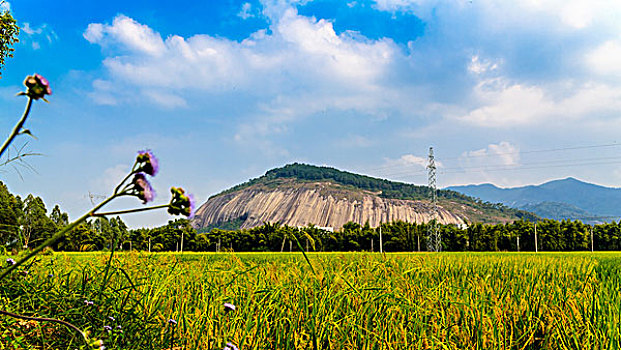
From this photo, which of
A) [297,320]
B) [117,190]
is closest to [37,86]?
[117,190]

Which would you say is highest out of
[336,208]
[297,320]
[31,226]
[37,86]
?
[336,208]

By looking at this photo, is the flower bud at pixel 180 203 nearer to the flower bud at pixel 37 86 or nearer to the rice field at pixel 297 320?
the flower bud at pixel 37 86

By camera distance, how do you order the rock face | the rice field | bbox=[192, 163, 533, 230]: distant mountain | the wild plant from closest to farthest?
the wild plant → the rice field → bbox=[192, 163, 533, 230]: distant mountain → the rock face

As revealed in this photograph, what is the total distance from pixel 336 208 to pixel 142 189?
6520 inches

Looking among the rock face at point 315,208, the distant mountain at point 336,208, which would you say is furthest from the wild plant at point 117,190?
the distant mountain at point 336,208

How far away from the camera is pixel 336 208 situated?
543 feet

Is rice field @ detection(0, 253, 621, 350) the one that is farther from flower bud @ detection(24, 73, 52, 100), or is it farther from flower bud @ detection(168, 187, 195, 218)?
flower bud @ detection(24, 73, 52, 100)

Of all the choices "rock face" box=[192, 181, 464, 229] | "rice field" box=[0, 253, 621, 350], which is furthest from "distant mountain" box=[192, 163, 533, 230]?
"rice field" box=[0, 253, 621, 350]

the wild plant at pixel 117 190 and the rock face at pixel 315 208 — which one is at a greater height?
the rock face at pixel 315 208

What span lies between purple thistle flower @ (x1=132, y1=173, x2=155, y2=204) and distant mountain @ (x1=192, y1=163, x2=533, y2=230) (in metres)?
154

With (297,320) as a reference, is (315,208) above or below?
above

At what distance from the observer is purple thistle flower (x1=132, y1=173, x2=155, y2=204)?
81cm

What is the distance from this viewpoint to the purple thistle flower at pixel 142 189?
809mm

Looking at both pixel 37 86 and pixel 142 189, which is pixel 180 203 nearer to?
pixel 142 189
